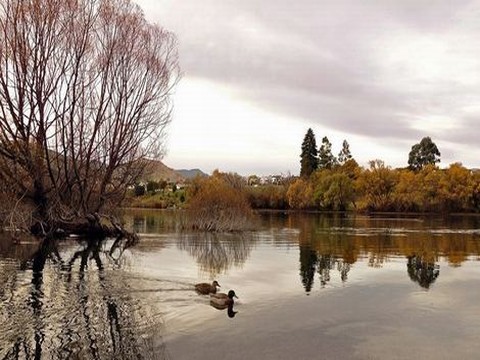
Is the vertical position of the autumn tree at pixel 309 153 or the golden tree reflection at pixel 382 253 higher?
the autumn tree at pixel 309 153

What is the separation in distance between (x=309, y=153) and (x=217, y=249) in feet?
330

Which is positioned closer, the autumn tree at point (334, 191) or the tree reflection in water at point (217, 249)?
the tree reflection in water at point (217, 249)

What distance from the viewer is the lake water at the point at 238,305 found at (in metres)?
11.1

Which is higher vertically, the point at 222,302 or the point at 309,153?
the point at 309,153

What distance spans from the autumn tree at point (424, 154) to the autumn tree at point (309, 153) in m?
30.5

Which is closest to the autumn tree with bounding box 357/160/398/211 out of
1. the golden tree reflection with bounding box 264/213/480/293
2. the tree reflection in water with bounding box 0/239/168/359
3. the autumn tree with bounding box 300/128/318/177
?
the autumn tree with bounding box 300/128/318/177

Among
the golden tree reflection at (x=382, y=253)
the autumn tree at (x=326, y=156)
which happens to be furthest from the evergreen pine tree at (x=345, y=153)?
the golden tree reflection at (x=382, y=253)

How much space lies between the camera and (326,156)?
131m

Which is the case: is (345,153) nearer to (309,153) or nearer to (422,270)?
(309,153)

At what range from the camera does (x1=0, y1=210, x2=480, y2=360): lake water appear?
11117mm

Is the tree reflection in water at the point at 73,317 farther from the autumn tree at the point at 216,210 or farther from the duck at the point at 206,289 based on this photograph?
the autumn tree at the point at 216,210

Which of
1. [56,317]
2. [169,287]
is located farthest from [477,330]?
[56,317]

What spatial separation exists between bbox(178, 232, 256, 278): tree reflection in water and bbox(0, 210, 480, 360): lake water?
172 millimetres

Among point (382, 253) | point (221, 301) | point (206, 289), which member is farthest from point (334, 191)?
point (221, 301)
